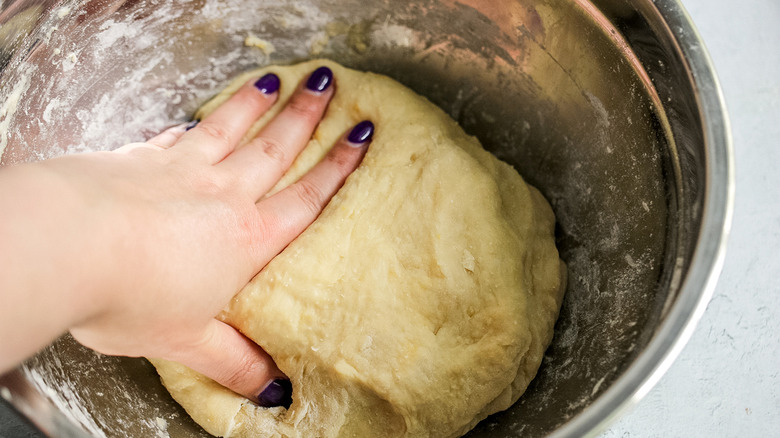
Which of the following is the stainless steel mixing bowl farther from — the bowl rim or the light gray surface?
the light gray surface

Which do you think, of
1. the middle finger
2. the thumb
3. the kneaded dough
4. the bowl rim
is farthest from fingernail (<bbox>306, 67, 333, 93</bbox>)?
the bowl rim

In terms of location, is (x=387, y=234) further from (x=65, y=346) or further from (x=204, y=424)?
(x=65, y=346)

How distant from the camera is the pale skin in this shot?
74cm

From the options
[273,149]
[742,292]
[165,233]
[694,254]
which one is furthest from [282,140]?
[742,292]

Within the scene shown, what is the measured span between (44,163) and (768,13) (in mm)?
1901

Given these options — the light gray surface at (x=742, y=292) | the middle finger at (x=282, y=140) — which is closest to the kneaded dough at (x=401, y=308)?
the middle finger at (x=282, y=140)

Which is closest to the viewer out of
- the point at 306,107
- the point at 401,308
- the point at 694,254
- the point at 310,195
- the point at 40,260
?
the point at 40,260

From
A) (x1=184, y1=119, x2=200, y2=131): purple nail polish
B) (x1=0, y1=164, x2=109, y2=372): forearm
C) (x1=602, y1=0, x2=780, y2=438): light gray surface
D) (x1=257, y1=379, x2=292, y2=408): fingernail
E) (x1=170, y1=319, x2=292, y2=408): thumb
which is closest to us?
(x1=0, y1=164, x2=109, y2=372): forearm

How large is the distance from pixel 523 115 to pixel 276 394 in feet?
2.95

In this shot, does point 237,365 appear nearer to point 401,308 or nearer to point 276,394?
point 276,394

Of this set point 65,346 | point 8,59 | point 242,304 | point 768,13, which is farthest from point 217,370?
point 768,13

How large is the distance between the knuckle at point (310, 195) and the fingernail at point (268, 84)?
29 cm

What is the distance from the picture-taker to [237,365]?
1.13 meters

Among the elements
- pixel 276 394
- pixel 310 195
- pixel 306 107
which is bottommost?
pixel 276 394
